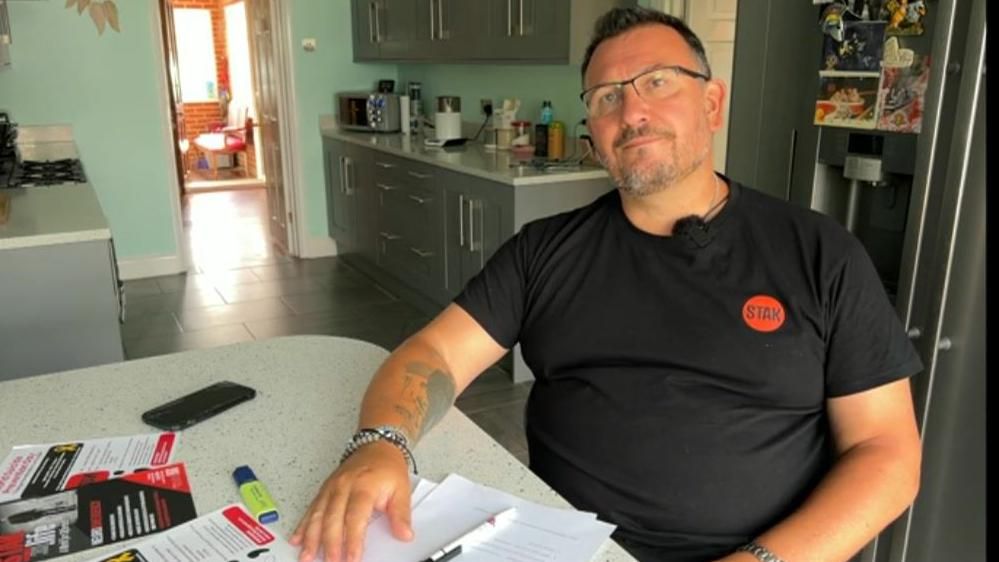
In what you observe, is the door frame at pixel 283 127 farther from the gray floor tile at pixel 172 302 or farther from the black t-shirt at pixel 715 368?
the black t-shirt at pixel 715 368

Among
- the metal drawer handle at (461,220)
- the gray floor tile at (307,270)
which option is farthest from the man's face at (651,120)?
the gray floor tile at (307,270)

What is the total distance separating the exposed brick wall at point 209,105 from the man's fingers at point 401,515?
902 cm

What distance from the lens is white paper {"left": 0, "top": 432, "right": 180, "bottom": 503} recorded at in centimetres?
103

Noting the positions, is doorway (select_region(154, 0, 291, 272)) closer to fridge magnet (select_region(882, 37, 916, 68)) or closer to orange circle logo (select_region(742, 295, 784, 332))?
fridge magnet (select_region(882, 37, 916, 68))

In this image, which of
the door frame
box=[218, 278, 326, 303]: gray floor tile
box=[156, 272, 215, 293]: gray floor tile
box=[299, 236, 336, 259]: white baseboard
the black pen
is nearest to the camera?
the black pen

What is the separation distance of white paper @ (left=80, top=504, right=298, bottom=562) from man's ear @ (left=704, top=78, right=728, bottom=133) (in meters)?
0.93

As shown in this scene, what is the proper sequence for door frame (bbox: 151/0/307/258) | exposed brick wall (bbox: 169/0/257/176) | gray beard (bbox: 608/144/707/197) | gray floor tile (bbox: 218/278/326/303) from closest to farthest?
gray beard (bbox: 608/144/707/197)
gray floor tile (bbox: 218/278/326/303)
door frame (bbox: 151/0/307/258)
exposed brick wall (bbox: 169/0/257/176)

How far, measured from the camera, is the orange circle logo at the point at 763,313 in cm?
117

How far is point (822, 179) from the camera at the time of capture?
1841 millimetres

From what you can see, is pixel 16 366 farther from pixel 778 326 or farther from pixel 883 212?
pixel 883 212

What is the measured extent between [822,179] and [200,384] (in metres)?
1.41

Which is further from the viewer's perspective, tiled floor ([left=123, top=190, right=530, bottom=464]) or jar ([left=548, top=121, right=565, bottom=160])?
jar ([left=548, top=121, right=565, bottom=160])

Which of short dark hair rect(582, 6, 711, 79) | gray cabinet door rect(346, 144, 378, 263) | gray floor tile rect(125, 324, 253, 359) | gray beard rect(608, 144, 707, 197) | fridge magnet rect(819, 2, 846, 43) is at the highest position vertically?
fridge magnet rect(819, 2, 846, 43)

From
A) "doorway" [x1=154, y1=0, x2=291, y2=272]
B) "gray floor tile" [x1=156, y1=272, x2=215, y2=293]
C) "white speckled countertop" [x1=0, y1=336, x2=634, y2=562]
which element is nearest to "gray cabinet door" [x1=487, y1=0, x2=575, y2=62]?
"white speckled countertop" [x1=0, y1=336, x2=634, y2=562]
